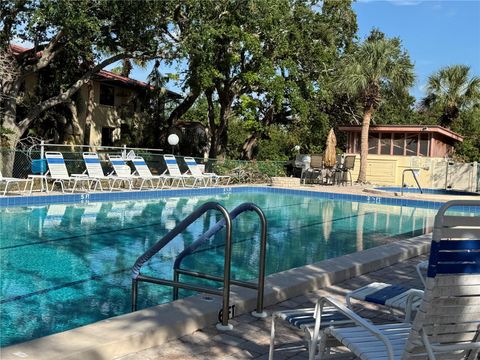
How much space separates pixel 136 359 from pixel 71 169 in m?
13.0

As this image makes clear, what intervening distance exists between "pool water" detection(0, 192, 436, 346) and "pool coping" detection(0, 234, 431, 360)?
1203 millimetres

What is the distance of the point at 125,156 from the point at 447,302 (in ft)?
52.1

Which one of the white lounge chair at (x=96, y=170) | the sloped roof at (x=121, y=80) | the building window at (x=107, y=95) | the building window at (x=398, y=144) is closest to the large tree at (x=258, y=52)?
the sloped roof at (x=121, y=80)

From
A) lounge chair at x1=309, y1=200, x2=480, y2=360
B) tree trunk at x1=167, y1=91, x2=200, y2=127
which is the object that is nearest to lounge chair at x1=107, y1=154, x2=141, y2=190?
tree trunk at x1=167, y1=91, x2=200, y2=127

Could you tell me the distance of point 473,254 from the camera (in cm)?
238

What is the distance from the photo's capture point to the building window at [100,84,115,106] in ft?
86.9

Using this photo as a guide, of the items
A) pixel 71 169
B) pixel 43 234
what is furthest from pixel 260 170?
pixel 43 234

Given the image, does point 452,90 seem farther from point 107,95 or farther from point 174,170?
point 107,95

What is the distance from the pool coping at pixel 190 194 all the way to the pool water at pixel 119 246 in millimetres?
460

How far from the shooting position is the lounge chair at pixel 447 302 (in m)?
2.27

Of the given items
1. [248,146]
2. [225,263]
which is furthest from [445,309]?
[248,146]

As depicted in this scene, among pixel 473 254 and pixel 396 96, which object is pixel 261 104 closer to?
pixel 396 96

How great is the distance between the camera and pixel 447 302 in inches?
91.5

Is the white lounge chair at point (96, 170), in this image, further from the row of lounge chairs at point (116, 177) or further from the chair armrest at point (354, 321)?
the chair armrest at point (354, 321)
